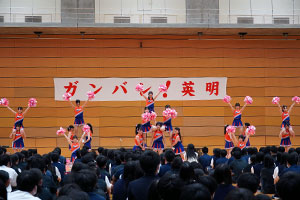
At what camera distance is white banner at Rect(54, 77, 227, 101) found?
17594 mm

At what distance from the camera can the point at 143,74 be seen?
18.2 metres

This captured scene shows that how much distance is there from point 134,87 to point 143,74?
78 centimetres

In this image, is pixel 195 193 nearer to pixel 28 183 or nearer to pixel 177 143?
pixel 28 183

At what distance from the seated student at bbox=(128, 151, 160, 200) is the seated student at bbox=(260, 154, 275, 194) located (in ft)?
15.1

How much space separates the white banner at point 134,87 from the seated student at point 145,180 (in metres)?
13.2

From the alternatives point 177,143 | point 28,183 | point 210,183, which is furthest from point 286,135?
point 28,183

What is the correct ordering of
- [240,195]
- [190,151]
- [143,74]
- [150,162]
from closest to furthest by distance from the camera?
[240,195]
[150,162]
[190,151]
[143,74]

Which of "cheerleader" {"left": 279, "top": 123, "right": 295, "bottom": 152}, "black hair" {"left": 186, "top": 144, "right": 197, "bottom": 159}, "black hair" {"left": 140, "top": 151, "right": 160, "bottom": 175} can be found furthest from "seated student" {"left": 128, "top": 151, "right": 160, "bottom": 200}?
"cheerleader" {"left": 279, "top": 123, "right": 295, "bottom": 152}

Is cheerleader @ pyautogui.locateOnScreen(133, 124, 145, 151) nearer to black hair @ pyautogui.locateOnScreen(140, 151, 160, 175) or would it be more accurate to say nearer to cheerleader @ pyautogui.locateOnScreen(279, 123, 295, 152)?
cheerleader @ pyautogui.locateOnScreen(279, 123, 295, 152)

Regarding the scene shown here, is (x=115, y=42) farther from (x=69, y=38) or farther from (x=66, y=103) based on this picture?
(x=66, y=103)

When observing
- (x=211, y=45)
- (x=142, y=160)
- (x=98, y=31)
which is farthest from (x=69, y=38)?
(x=142, y=160)

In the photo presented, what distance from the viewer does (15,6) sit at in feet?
58.1

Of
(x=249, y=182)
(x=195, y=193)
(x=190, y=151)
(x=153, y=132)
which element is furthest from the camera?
(x=153, y=132)

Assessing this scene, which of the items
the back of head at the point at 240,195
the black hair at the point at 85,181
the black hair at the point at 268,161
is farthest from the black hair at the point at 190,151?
the back of head at the point at 240,195
